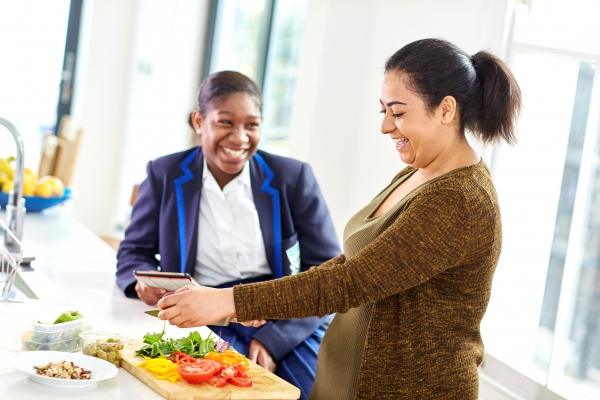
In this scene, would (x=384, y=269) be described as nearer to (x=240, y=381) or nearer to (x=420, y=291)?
(x=420, y=291)

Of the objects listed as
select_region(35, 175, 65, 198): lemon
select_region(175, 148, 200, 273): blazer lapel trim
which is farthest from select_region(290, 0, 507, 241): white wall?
select_region(35, 175, 65, 198): lemon

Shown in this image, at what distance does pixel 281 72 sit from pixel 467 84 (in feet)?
12.4

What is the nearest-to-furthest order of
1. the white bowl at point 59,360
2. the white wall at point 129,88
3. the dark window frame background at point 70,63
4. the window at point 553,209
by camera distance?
the white bowl at point 59,360
the window at point 553,209
the white wall at point 129,88
the dark window frame background at point 70,63

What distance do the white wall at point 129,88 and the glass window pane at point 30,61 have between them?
A: 0.75ft

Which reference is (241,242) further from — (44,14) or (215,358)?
(44,14)

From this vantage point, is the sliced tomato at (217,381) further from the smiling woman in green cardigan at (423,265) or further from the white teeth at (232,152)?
the white teeth at (232,152)

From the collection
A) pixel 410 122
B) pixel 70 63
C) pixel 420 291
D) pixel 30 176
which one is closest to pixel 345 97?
pixel 30 176

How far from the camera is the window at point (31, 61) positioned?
238 inches

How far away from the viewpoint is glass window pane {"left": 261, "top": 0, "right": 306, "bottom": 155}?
16.8 feet

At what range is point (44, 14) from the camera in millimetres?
6078

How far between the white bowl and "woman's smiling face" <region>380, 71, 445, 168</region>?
81 cm

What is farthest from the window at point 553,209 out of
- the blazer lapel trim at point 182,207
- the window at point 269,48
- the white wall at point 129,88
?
the white wall at point 129,88

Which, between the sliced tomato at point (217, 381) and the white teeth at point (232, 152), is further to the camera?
the white teeth at point (232, 152)

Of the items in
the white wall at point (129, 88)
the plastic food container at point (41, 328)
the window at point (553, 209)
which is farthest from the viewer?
the white wall at point (129, 88)
